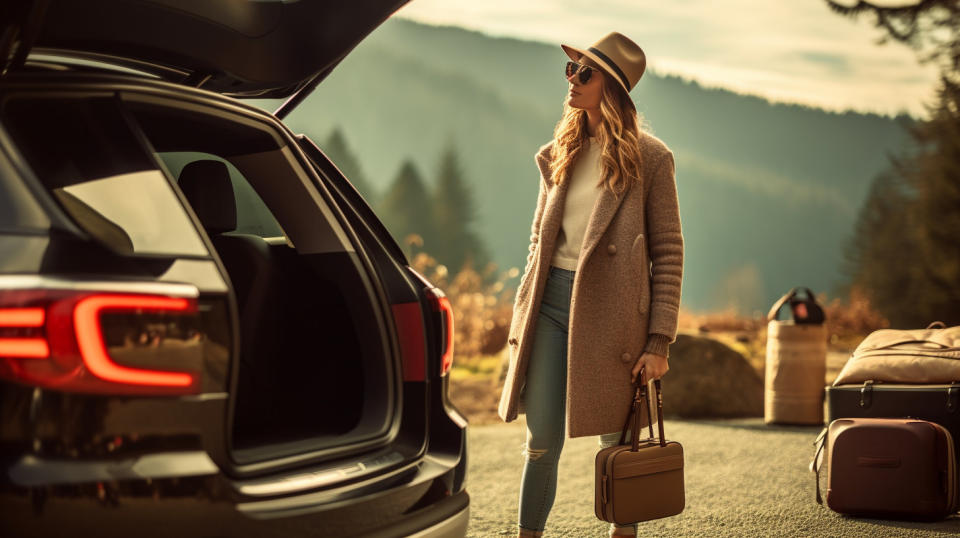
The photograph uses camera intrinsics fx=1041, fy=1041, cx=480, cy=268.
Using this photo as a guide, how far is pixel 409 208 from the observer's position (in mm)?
62375

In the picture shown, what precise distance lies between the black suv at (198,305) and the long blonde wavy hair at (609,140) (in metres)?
0.85

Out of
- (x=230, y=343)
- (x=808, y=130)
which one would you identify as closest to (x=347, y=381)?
(x=230, y=343)

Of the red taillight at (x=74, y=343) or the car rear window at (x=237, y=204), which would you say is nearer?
the red taillight at (x=74, y=343)

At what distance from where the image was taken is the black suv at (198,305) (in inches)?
76.3

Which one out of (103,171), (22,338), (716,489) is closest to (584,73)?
(103,171)

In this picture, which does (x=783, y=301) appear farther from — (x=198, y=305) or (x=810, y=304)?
(x=198, y=305)

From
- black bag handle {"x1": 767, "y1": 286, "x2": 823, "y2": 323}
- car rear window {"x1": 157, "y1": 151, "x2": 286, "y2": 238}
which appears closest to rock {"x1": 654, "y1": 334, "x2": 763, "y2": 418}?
black bag handle {"x1": 767, "y1": 286, "x2": 823, "y2": 323}

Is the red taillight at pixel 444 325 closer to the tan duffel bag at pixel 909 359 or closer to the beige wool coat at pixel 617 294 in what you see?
the beige wool coat at pixel 617 294

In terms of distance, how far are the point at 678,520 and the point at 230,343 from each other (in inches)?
140

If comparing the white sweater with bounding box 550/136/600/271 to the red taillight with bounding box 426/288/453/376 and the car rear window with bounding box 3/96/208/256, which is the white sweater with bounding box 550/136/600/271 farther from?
the car rear window with bounding box 3/96/208/256

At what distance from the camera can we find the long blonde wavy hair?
3613mm

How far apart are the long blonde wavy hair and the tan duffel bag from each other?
2.32 metres

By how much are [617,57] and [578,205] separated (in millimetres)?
543

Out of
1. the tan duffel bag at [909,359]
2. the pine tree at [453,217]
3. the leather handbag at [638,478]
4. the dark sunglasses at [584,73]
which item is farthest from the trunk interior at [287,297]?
the pine tree at [453,217]
